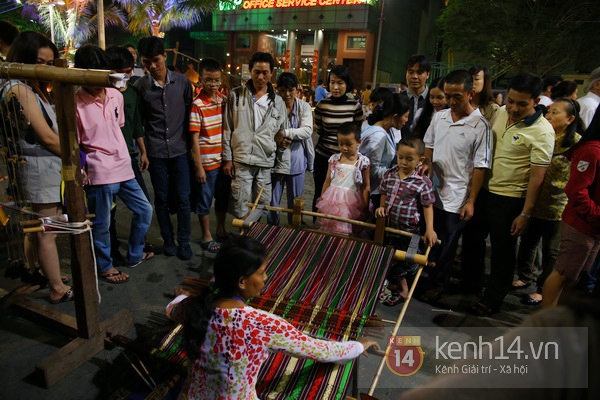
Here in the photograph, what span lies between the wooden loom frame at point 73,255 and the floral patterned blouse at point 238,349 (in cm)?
113

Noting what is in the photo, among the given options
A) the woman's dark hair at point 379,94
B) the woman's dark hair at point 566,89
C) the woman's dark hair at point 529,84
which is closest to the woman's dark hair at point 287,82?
the woman's dark hair at point 379,94

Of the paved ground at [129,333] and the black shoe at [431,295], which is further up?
the black shoe at [431,295]

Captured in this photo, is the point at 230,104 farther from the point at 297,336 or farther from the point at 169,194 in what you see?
the point at 297,336

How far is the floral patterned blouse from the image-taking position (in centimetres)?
154

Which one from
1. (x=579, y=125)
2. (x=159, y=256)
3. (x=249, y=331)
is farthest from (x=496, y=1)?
(x=249, y=331)

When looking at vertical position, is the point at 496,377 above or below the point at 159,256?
above

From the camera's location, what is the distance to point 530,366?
0.77m

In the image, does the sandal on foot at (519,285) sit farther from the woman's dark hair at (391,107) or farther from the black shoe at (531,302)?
the woman's dark hair at (391,107)

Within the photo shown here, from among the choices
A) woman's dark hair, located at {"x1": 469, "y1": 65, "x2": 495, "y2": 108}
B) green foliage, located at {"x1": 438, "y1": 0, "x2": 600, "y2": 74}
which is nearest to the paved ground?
woman's dark hair, located at {"x1": 469, "y1": 65, "x2": 495, "y2": 108}

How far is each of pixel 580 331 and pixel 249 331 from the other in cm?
113

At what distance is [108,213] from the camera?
3252 millimetres

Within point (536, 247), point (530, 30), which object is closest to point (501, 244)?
point (536, 247)

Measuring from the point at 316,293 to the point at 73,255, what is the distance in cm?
147

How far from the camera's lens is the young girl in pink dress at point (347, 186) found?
3.32 meters
